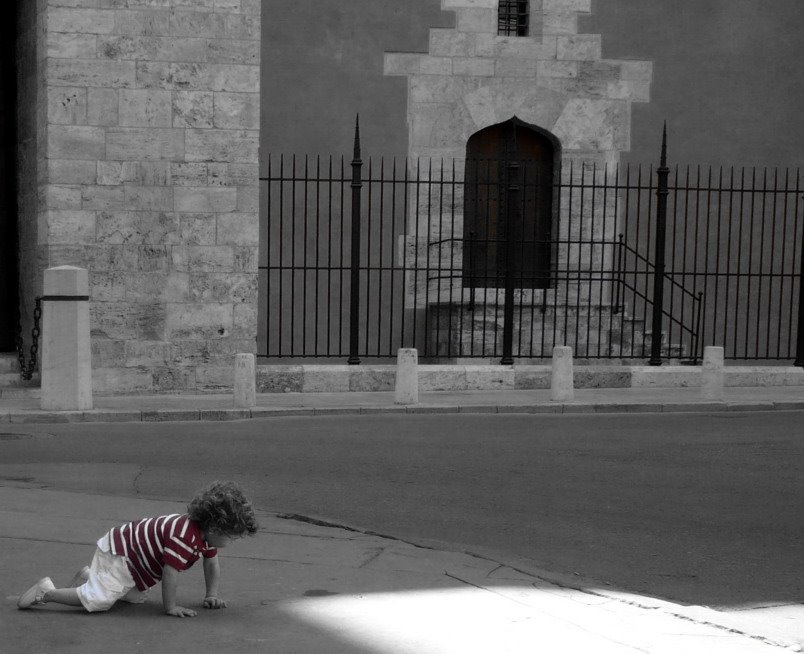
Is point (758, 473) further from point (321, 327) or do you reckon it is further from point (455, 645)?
point (321, 327)

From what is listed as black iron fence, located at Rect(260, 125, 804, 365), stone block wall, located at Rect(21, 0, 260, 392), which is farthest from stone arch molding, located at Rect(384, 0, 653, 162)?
stone block wall, located at Rect(21, 0, 260, 392)

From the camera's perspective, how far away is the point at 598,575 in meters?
6.61

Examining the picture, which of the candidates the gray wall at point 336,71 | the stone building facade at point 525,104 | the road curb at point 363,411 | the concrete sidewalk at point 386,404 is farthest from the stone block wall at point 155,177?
the stone building facade at point 525,104

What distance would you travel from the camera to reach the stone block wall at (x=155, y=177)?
577 inches

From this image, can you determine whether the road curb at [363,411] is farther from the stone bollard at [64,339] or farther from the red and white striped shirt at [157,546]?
the red and white striped shirt at [157,546]

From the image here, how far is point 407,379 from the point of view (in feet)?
46.0

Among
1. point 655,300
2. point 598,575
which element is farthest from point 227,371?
point 598,575

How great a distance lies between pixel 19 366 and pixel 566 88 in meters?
9.24

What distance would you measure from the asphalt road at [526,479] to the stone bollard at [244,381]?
2.13 feet

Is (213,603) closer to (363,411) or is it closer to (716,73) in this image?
(363,411)

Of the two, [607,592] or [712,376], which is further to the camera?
[712,376]

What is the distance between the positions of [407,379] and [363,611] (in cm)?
847

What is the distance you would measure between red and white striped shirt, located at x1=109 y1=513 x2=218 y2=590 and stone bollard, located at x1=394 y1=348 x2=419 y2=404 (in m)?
8.71

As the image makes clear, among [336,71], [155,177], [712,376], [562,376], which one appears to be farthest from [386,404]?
[336,71]
